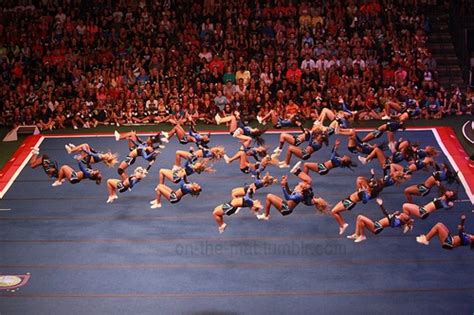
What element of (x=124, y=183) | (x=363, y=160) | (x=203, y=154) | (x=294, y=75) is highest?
(x=124, y=183)

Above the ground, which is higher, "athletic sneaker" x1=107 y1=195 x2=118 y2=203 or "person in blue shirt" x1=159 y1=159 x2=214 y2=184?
"person in blue shirt" x1=159 y1=159 x2=214 y2=184

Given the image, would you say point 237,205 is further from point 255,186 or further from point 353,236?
point 353,236

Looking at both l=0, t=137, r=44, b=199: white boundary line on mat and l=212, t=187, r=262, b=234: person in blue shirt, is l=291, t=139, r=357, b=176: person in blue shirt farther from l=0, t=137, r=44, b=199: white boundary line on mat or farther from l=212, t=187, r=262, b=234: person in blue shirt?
l=0, t=137, r=44, b=199: white boundary line on mat

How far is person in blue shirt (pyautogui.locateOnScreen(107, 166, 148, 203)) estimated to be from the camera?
652 inches

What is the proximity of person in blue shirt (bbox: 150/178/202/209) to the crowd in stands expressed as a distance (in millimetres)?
5763

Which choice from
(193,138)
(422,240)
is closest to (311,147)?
(193,138)

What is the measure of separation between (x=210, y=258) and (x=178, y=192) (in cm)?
180

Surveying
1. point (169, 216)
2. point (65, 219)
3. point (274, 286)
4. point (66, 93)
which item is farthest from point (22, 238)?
point (66, 93)

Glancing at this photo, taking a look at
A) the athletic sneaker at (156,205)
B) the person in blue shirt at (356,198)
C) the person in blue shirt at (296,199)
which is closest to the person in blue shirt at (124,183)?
the athletic sneaker at (156,205)

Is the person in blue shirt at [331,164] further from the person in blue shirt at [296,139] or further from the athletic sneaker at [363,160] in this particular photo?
the person in blue shirt at [296,139]

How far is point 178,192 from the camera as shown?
1614cm

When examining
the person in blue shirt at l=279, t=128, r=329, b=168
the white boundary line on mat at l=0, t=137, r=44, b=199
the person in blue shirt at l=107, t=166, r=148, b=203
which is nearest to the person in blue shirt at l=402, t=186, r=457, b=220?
the person in blue shirt at l=279, t=128, r=329, b=168

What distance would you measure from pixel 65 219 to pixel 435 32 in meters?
13.3

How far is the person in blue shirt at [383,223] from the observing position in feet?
47.8
